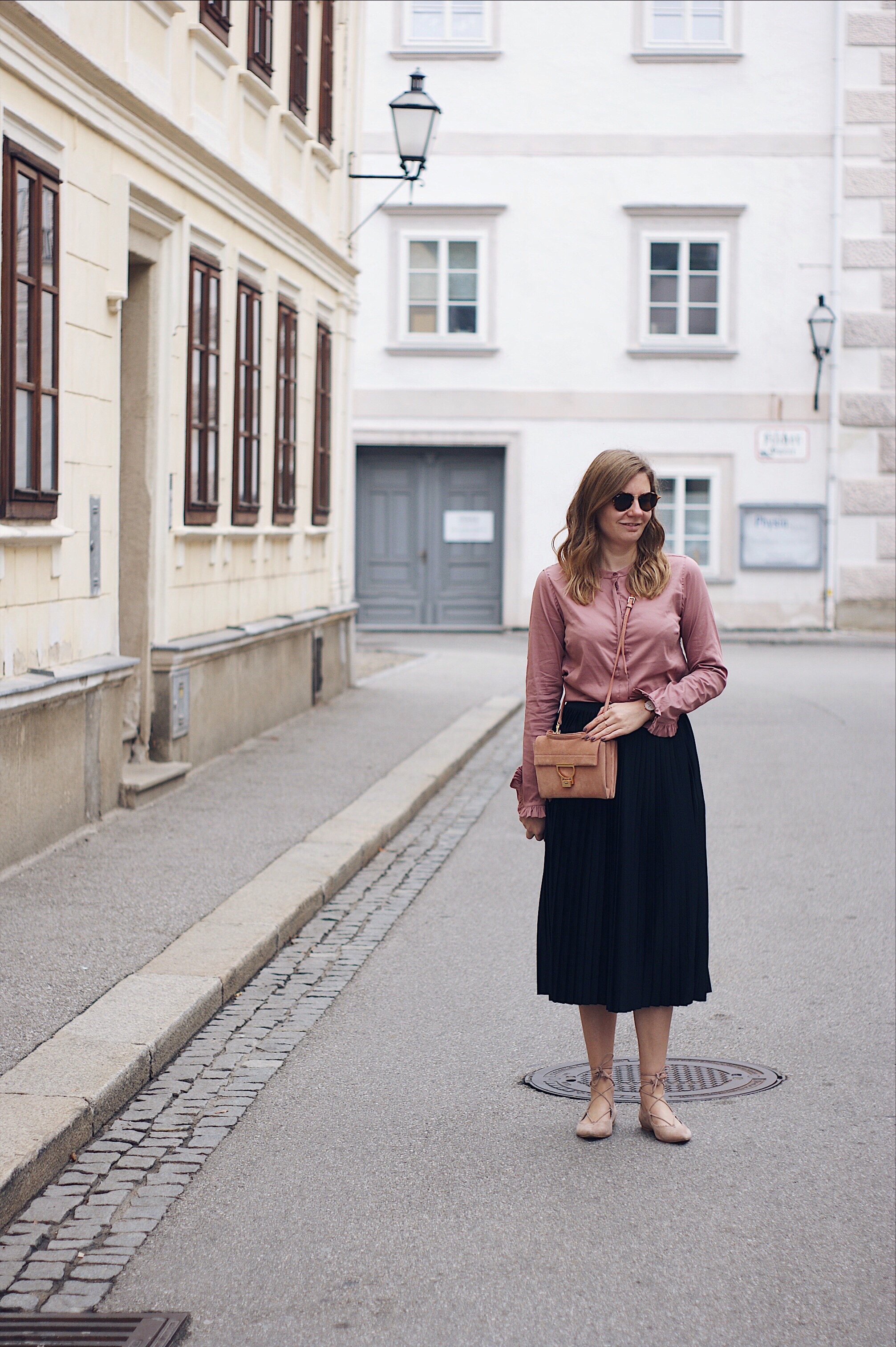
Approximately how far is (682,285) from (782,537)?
13.6ft

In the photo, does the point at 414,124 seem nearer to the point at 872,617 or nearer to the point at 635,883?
the point at 635,883

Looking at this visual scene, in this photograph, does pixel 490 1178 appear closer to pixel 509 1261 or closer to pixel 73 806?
pixel 509 1261

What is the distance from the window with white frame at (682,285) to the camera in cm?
2609

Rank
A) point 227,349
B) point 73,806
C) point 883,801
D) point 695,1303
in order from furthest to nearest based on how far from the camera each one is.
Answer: point 227,349, point 883,801, point 73,806, point 695,1303

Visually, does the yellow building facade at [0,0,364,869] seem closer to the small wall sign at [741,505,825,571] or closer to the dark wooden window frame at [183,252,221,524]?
the dark wooden window frame at [183,252,221,524]

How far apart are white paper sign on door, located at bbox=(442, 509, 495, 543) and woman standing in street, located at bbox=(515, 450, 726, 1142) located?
22546 millimetres

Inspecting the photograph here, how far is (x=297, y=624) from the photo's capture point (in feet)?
47.4

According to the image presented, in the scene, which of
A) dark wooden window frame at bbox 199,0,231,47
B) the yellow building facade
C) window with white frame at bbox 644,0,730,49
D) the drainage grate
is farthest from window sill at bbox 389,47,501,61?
the drainage grate

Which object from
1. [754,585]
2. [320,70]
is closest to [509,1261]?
[320,70]

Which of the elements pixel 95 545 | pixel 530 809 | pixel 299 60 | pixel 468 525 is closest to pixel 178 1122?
pixel 530 809

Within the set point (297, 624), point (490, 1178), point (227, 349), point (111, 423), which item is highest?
point (227, 349)

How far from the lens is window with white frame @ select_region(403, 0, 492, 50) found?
26141 millimetres

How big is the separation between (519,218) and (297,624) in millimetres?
13713

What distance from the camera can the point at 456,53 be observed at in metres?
26.1
